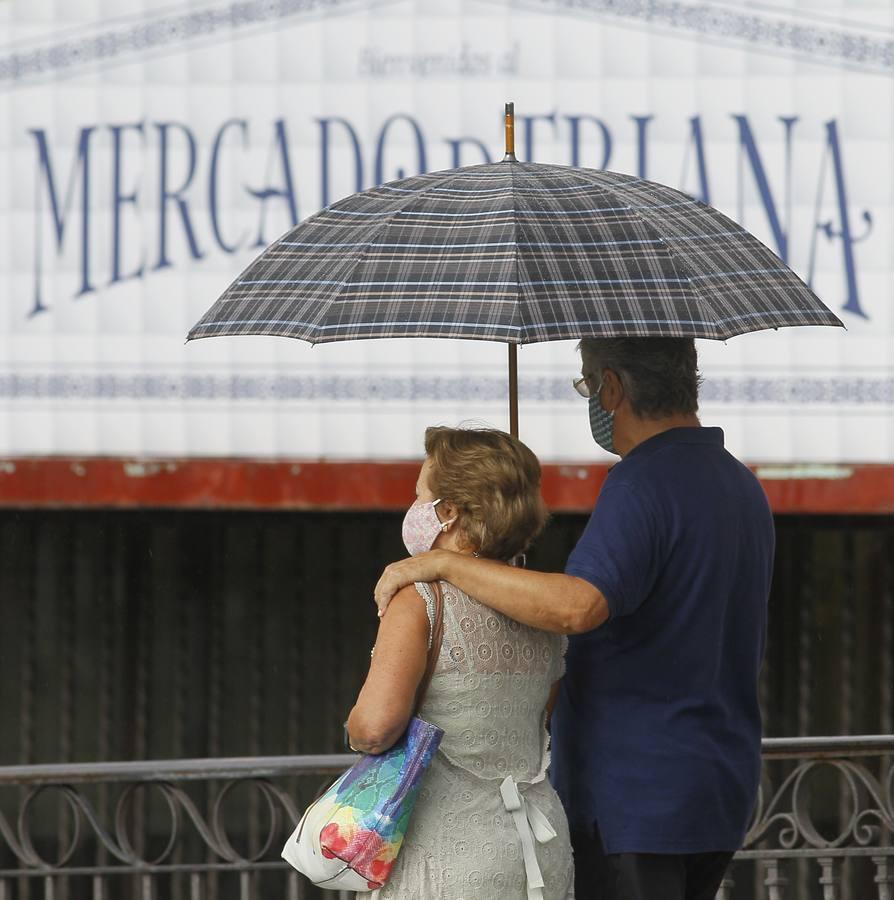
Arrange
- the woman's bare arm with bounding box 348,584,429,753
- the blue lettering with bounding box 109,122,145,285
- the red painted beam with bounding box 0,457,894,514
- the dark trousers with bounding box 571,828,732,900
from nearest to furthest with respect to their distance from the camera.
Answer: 1. the woman's bare arm with bounding box 348,584,429,753
2. the dark trousers with bounding box 571,828,732,900
3. the red painted beam with bounding box 0,457,894,514
4. the blue lettering with bounding box 109,122,145,285

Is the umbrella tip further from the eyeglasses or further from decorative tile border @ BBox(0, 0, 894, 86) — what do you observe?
decorative tile border @ BBox(0, 0, 894, 86)

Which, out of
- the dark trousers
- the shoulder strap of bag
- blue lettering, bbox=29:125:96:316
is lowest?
the dark trousers

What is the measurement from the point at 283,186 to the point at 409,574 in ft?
12.3

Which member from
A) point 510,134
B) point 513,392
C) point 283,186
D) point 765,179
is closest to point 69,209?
point 283,186

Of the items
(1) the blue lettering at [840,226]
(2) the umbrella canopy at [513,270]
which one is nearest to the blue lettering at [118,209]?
(1) the blue lettering at [840,226]

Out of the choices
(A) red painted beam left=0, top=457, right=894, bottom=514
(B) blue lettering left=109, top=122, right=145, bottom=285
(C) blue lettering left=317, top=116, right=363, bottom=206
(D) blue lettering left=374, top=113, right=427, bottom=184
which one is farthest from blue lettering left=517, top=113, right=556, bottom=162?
(B) blue lettering left=109, top=122, right=145, bottom=285

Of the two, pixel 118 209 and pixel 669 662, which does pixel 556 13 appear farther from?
pixel 669 662

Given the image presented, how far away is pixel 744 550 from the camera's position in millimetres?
2842

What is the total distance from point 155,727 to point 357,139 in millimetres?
2841

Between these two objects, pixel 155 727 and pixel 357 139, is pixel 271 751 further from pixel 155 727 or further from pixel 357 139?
pixel 357 139

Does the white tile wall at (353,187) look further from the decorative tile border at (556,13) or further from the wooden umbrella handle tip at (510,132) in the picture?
the wooden umbrella handle tip at (510,132)

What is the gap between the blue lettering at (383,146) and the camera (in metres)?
6.07

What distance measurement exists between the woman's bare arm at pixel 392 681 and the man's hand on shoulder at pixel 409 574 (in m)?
0.04

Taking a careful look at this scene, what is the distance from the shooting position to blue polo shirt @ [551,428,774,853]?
273 centimetres
